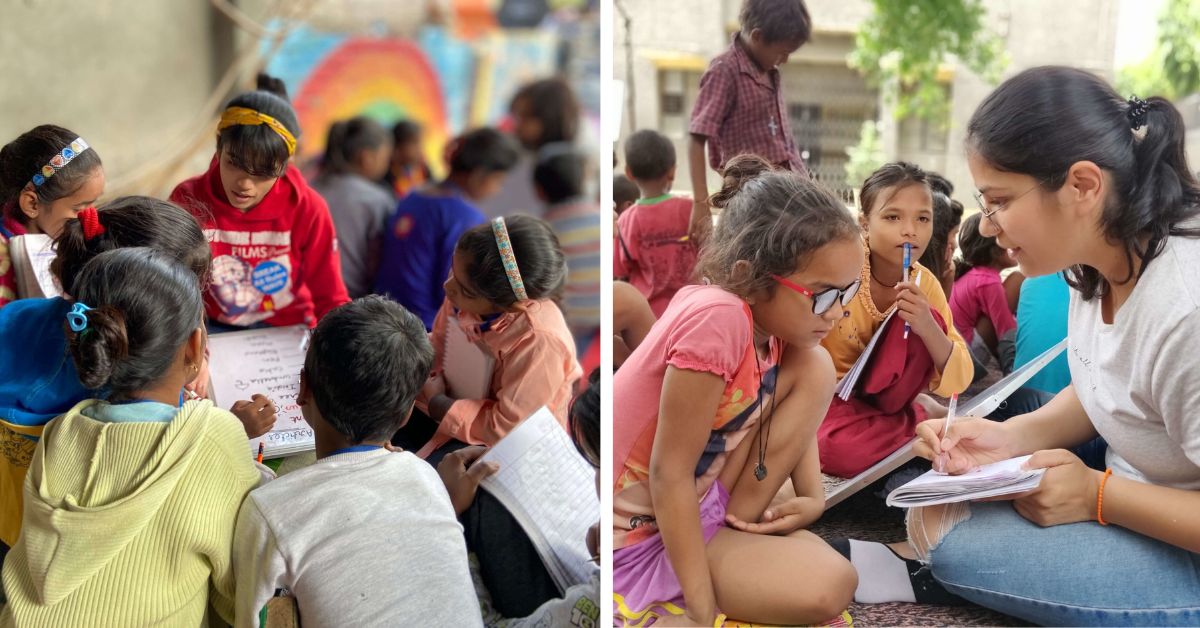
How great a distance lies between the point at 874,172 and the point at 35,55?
15.9ft

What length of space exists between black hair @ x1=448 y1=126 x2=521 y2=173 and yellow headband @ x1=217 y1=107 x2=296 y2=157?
0.98m

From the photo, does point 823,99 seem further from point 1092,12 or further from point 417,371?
point 417,371

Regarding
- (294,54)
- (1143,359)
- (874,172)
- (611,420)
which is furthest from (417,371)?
(294,54)

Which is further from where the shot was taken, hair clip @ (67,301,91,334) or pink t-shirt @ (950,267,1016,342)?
pink t-shirt @ (950,267,1016,342)

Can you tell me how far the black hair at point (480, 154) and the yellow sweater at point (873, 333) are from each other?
5.33 feet

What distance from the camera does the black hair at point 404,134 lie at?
4145 millimetres

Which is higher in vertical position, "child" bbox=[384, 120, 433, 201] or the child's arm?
"child" bbox=[384, 120, 433, 201]

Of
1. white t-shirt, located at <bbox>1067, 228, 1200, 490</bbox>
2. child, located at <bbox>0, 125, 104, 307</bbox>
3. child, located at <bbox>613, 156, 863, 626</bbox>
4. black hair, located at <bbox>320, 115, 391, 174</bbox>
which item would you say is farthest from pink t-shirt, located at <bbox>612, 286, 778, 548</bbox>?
black hair, located at <bbox>320, 115, 391, 174</bbox>

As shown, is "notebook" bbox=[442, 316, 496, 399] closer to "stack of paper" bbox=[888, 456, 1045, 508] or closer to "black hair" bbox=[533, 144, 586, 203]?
Answer: "stack of paper" bbox=[888, 456, 1045, 508]

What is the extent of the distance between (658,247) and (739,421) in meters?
0.60

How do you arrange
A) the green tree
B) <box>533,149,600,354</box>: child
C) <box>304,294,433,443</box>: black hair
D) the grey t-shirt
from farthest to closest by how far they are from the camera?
the grey t-shirt, <box>533,149,600,354</box>: child, the green tree, <box>304,294,433,443</box>: black hair

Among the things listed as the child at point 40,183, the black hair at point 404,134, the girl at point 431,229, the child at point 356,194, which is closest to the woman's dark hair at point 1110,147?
the girl at point 431,229

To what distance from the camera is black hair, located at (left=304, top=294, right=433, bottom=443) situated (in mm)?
1604

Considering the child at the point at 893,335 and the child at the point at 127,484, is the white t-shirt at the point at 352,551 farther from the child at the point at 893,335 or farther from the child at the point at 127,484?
the child at the point at 893,335
